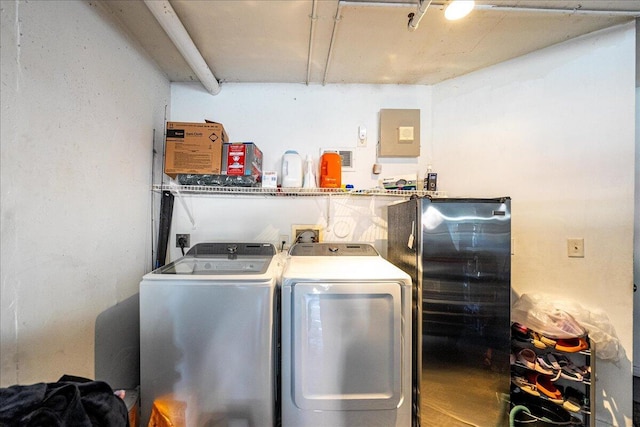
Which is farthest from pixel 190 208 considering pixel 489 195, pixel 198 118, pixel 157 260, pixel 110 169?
pixel 489 195

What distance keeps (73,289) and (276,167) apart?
4.85 feet

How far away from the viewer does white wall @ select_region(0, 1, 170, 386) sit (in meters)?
0.92

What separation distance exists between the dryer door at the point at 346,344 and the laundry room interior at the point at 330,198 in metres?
0.01

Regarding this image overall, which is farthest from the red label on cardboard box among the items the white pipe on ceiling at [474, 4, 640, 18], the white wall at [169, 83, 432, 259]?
the white pipe on ceiling at [474, 4, 640, 18]

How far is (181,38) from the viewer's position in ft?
4.75

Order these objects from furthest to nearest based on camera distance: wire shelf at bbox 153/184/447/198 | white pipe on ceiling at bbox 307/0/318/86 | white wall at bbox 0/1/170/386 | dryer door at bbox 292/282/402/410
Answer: wire shelf at bbox 153/184/447/198 < white pipe on ceiling at bbox 307/0/318/86 < dryer door at bbox 292/282/402/410 < white wall at bbox 0/1/170/386

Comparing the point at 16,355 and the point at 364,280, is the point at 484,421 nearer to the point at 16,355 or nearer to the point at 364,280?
the point at 364,280

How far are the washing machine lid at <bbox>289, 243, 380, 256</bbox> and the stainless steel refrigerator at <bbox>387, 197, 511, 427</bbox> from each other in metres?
0.46

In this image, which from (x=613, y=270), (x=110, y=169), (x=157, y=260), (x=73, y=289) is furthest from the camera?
(x=157, y=260)

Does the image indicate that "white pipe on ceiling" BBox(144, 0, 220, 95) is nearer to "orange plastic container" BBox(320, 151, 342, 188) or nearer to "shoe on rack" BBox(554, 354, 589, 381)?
"orange plastic container" BBox(320, 151, 342, 188)

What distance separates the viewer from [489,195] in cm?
184

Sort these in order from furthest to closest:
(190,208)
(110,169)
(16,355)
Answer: (190,208), (110,169), (16,355)

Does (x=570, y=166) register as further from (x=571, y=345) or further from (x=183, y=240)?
(x=183, y=240)

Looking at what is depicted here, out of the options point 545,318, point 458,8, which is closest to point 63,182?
point 458,8
